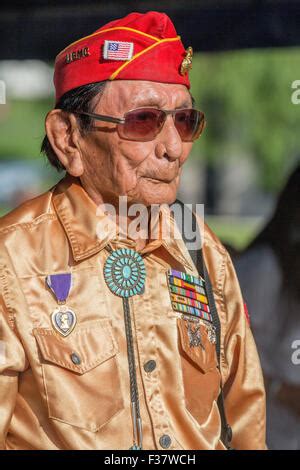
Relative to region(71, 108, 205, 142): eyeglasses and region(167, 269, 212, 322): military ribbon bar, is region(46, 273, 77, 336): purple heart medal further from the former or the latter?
region(71, 108, 205, 142): eyeglasses

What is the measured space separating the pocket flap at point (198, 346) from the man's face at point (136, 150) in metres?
0.40

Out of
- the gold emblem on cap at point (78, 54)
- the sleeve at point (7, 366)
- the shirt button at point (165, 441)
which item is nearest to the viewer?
the sleeve at point (7, 366)

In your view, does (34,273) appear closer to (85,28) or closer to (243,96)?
(85,28)

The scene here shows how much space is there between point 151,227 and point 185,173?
1580mm

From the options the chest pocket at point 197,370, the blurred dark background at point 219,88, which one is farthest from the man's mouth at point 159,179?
the blurred dark background at point 219,88

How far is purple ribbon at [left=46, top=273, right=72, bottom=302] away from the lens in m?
2.36

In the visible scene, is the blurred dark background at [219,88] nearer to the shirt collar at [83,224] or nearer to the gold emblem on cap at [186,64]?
the gold emblem on cap at [186,64]

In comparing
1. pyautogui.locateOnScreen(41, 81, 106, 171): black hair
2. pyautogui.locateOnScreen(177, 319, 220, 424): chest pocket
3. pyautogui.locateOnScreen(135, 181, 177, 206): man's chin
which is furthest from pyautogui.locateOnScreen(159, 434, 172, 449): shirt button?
pyautogui.locateOnScreen(41, 81, 106, 171): black hair

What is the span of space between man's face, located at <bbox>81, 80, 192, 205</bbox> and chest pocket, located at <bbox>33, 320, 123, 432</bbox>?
1.40 feet

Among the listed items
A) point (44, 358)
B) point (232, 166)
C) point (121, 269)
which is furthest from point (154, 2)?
point (44, 358)

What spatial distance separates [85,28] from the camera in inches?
145

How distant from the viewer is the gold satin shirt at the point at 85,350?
2.29 meters

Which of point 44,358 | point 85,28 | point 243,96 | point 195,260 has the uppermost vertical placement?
point 85,28
